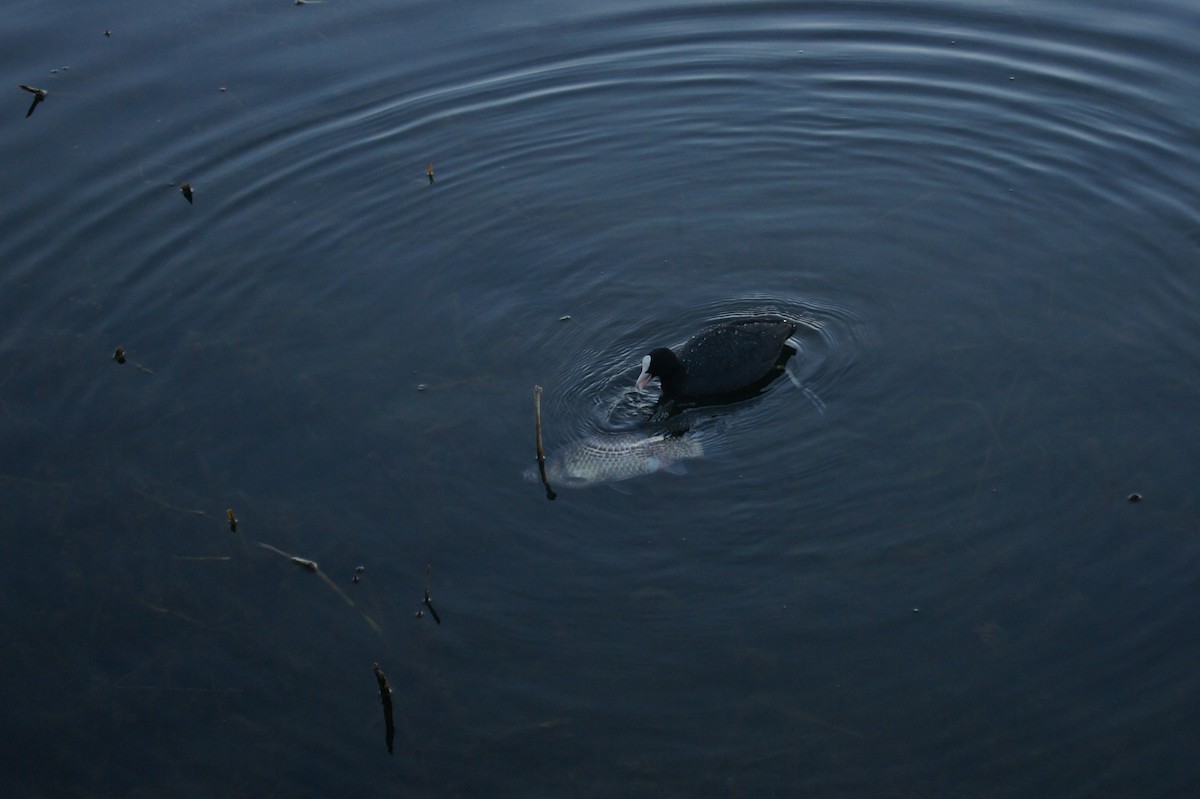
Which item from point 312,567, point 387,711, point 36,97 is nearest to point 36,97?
point 36,97

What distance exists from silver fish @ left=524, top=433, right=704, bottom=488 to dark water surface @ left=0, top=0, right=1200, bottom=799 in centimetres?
13

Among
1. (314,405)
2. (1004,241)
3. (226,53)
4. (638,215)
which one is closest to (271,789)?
(314,405)

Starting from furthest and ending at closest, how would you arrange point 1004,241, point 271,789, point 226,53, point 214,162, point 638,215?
point 226,53 < point 214,162 < point 638,215 < point 1004,241 < point 271,789

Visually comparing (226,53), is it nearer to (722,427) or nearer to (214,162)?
(214,162)

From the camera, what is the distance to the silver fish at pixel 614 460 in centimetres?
731

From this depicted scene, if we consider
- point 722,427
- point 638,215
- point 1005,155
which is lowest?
point 722,427

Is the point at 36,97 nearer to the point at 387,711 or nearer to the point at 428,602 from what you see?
the point at 428,602

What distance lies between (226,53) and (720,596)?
29.7ft

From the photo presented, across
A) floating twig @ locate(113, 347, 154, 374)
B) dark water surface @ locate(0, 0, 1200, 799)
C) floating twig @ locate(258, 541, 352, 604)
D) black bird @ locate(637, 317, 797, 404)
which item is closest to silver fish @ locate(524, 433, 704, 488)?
dark water surface @ locate(0, 0, 1200, 799)

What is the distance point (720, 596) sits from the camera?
6.48 meters

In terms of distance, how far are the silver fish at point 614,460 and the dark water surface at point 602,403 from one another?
134 millimetres

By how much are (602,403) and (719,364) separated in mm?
841

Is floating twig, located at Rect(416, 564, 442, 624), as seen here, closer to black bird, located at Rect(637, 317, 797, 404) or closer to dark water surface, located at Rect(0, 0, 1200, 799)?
dark water surface, located at Rect(0, 0, 1200, 799)

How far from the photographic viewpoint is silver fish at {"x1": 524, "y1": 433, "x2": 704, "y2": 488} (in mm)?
7309
